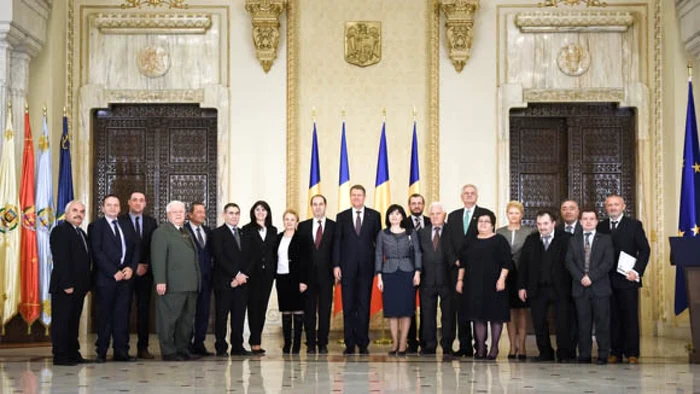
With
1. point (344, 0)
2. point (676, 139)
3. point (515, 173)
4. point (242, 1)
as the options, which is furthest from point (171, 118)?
point (676, 139)

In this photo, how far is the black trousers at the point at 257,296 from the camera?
9.55 m

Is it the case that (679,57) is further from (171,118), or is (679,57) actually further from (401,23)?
(171,118)

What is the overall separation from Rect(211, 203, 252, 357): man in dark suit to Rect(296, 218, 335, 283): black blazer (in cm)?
54

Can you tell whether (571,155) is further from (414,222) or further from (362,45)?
(414,222)

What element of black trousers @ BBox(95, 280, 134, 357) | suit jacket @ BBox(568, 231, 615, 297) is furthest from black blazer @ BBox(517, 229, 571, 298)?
black trousers @ BBox(95, 280, 134, 357)

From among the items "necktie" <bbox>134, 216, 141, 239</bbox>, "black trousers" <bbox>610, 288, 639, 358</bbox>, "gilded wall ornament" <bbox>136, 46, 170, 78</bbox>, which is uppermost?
"gilded wall ornament" <bbox>136, 46, 170, 78</bbox>

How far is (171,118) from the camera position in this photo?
12836mm

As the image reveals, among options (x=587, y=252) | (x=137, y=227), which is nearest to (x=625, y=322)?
(x=587, y=252)

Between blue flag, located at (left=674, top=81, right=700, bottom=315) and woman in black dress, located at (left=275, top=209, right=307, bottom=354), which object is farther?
blue flag, located at (left=674, top=81, right=700, bottom=315)

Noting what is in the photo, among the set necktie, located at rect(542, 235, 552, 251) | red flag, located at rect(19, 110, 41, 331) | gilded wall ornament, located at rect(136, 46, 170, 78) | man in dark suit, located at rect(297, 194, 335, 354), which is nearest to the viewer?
necktie, located at rect(542, 235, 552, 251)

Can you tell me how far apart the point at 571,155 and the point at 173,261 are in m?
5.70

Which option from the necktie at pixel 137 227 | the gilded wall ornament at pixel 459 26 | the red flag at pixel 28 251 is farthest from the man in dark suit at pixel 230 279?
the gilded wall ornament at pixel 459 26

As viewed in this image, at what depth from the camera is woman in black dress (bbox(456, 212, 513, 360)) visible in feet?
29.6

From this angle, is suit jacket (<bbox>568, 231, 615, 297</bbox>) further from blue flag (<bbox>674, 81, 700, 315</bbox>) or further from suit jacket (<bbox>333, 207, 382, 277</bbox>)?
blue flag (<bbox>674, 81, 700, 315</bbox>)
